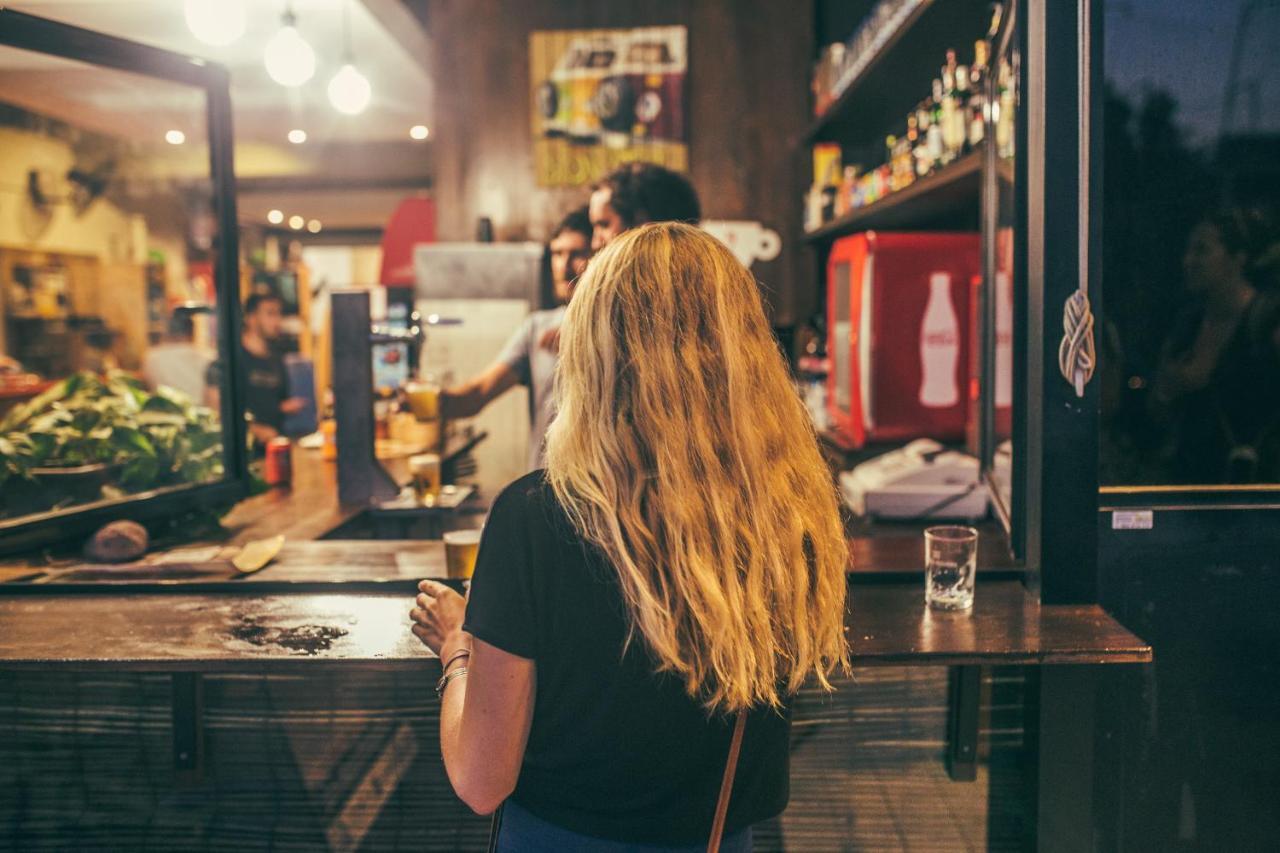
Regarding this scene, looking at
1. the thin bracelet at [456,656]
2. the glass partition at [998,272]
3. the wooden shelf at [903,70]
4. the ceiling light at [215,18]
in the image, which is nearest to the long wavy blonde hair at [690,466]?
the thin bracelet at [456,656]

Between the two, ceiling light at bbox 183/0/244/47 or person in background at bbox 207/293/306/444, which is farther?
person in background at bbox 207/293/306/444

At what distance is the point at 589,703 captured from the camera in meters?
1.10

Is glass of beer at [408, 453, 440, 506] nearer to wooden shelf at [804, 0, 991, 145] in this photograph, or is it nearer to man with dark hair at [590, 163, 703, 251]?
man with dark hair at [590, 163, 703, 251]

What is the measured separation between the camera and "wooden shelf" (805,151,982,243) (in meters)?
2.48

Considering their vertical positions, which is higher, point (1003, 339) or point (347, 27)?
point (347, 27)

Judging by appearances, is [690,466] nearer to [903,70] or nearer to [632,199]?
[632,199]

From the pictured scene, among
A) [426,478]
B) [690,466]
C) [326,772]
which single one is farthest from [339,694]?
[690,466]

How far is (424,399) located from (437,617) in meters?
1.50

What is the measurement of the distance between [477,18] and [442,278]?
1507mm

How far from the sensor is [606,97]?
16.4 ft

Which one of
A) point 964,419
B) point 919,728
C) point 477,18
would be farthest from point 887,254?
point 477,18

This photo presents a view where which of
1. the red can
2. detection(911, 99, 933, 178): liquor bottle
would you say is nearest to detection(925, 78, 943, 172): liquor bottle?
detection(911, 99, 933, 178): liquor bottle

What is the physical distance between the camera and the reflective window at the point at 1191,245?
1779mm

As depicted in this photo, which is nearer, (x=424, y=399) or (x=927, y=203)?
(x=424, y=399)
